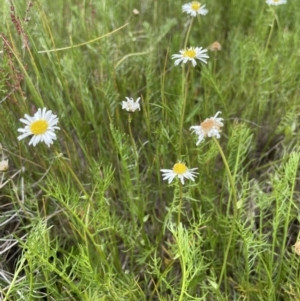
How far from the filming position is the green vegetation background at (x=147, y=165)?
0.86 metres

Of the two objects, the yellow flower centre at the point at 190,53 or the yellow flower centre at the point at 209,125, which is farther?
the yellow flower centre at the point at 190,53

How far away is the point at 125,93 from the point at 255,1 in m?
0.46

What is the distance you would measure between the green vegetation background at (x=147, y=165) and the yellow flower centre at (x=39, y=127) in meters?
0.07

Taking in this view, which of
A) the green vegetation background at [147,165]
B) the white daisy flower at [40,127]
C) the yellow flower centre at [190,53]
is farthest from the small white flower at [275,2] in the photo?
the white daisy flower at [40,127]

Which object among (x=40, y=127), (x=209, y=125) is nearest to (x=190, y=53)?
(x=209, y=125)

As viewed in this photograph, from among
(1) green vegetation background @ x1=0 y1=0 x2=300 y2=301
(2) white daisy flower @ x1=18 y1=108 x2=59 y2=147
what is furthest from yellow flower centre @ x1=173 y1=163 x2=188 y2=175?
(2) white daisy flower @ x1=18 y1=108 x2=59 y2=147

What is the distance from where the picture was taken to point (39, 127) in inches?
30.9

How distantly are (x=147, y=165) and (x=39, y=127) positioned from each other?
37 centimetres

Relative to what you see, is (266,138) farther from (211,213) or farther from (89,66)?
(89,66)

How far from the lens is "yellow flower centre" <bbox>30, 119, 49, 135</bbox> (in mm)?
779

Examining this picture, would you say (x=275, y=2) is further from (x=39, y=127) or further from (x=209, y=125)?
(x=39, y=127)

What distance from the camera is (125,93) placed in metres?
1.25

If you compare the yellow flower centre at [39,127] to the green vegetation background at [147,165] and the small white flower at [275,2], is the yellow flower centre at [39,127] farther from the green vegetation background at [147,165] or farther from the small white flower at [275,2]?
the small white flower at [275,2]

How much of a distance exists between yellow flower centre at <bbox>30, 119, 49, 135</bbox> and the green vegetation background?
66mm
